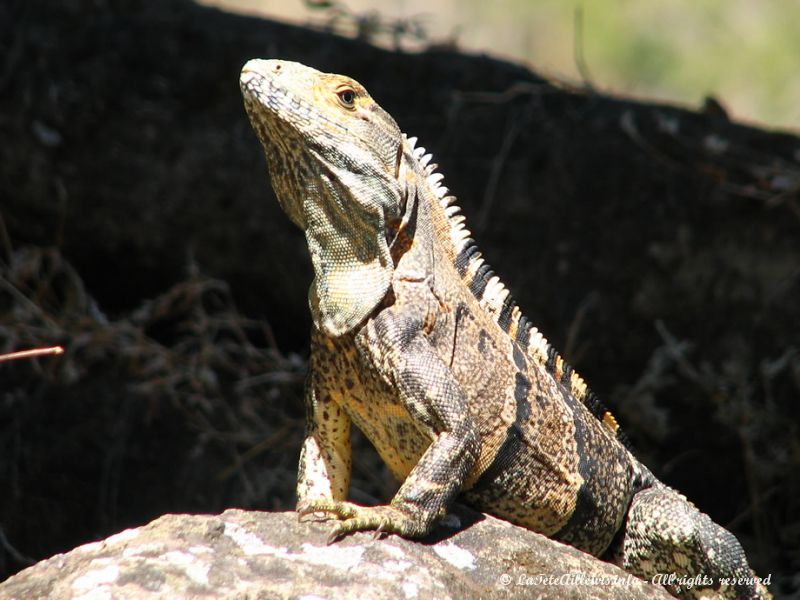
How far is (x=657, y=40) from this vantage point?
1464 centimetres

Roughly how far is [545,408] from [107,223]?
427 centimetres

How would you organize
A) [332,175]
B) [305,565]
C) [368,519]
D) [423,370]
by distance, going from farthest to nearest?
1. [332,175]
2. [423,370]
3. [368,519]
4. [305,565]

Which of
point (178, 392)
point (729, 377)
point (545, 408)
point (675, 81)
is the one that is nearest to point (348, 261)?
point (545, 408)

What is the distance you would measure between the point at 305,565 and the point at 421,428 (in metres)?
0.71

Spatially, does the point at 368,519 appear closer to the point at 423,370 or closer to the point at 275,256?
the point at 423,370

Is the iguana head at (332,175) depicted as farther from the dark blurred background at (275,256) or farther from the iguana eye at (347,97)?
the dark blurred background at (275,256)

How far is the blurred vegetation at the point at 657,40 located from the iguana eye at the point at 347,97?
9.20m

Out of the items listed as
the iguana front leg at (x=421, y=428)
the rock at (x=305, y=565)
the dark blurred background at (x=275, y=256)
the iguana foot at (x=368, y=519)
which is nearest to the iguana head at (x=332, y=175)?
the iguana front leg at (x=421, y=428)

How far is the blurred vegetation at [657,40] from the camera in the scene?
44.2ft

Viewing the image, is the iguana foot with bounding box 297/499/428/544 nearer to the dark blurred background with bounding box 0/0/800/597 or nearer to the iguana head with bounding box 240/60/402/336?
the iguana head with bounding box 240/60/402/336

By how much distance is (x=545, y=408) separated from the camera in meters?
4.38

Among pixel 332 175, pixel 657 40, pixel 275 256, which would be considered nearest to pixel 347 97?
pixel 332 175

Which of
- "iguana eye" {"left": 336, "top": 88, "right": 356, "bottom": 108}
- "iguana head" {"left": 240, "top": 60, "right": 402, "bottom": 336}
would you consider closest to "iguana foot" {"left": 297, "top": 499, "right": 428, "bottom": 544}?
"iguana head" {"left": 240, "top": 60, "right": 402, "bottom": 336}

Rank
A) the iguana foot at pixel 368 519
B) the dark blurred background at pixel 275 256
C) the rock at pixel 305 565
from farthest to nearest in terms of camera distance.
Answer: the dark blurred background at pixel 275 256
the iguana foot at pixel 368 519
the rock at pixel 305 565
